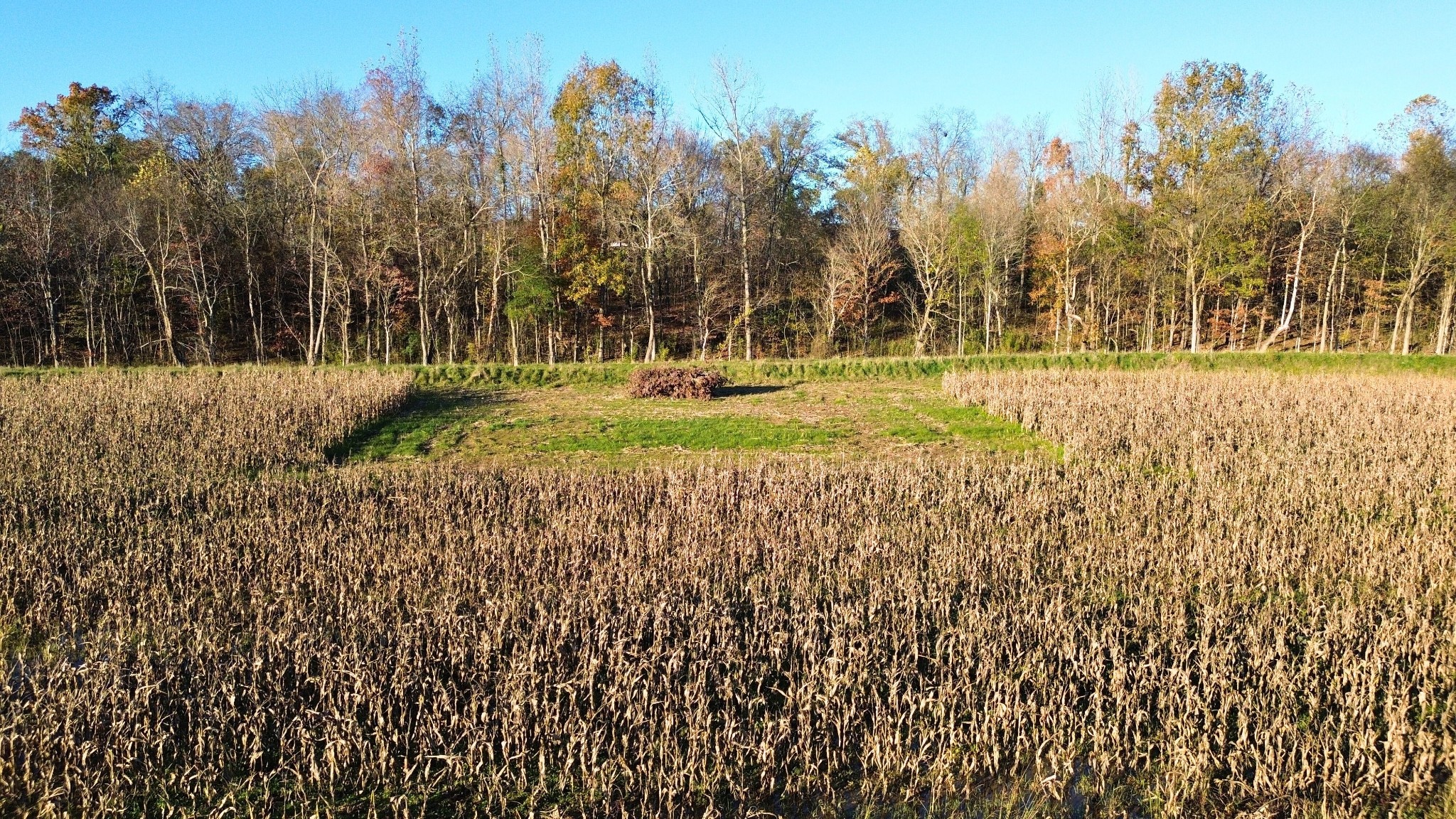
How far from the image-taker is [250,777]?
4.85 metres

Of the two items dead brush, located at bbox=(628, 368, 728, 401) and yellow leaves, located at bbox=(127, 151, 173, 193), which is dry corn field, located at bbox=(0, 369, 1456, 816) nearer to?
dead brush, located at bbox=(628, 368, 728, 401)

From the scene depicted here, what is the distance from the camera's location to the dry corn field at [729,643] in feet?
16.2

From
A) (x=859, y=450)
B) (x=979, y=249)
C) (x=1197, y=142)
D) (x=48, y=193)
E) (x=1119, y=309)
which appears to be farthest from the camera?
(x=1119, y=309)

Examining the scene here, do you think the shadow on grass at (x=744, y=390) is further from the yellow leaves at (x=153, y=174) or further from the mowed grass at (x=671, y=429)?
the yellow leaves at (x=153, y=174)

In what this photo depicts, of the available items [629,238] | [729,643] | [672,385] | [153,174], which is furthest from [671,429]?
[153,174]

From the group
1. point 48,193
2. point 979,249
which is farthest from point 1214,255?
point 48,193

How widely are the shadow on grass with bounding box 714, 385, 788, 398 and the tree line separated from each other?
39.8 ft

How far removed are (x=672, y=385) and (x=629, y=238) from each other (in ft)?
55.9

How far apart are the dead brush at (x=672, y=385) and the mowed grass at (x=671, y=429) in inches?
16.8

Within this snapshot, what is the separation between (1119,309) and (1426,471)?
3379 centimetres

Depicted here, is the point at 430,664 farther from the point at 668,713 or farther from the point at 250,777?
the point at 668,713

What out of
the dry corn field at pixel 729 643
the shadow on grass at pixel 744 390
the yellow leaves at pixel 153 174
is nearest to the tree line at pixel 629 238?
the yellow leaves at pixel 153 174

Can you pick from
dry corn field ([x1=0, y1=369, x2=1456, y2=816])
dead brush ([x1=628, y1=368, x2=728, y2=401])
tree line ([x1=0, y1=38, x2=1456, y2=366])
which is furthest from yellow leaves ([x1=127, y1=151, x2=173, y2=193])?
dry corn field ([x1=0, y1=369, x2=1456, y2=816])

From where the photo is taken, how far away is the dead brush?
22.2 m
